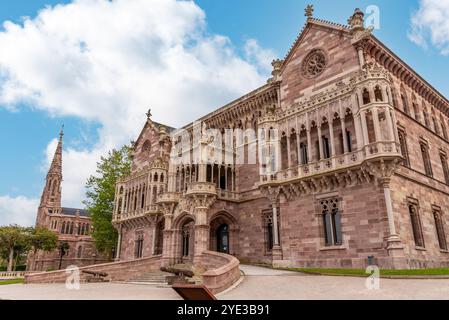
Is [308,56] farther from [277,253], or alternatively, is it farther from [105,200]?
[105,200]

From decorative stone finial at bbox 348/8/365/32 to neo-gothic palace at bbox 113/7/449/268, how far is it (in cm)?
12

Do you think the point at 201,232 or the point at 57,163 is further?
the point at 57,163

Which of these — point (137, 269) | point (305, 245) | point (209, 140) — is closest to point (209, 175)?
point (209, 140)

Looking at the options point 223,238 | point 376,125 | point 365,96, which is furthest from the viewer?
point 223,238

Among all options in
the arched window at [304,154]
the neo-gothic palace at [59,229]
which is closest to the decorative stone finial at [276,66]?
the arched window at [304,154]

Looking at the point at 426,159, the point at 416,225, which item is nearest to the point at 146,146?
the point at 426,159

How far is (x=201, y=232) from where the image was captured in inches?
1011

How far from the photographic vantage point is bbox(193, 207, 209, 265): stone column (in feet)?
82.8

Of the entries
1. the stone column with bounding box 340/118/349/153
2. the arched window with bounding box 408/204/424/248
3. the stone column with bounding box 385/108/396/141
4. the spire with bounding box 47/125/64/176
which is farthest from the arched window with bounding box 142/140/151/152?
the spire with bounding box 47/125/64/176

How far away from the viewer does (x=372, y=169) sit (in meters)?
18.9

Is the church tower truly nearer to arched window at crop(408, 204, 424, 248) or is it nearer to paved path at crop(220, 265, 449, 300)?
paved path at crop(220, 265, 449, 300)

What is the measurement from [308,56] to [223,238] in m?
16.7

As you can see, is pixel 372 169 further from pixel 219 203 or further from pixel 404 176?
pixel 219 203

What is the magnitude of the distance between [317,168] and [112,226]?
29.7 m
